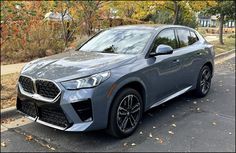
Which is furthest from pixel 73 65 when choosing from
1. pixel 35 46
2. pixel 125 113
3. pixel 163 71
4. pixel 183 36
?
pixel 35 46

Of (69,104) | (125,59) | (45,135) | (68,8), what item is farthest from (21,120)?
(68,8)

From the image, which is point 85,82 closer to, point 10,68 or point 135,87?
point 135,87

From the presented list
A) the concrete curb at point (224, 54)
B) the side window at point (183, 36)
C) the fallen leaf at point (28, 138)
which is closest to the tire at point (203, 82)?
the side window at point (183, 36)

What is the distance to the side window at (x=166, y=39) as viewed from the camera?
17.8ft

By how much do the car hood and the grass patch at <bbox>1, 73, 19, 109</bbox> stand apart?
1.46 metres

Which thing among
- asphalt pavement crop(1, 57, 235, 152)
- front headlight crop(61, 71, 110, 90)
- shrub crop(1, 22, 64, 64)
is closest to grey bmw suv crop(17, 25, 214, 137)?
front headlight crop(61, 71, 110, 90)

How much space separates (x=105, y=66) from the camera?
4.39 meters

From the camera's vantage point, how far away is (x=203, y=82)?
6.91 m

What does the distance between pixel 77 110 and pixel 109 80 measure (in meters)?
0.58

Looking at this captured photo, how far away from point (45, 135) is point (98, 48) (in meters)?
1.73

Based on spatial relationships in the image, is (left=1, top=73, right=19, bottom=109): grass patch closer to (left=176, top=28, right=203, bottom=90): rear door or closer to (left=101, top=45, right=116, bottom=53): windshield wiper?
(left=101, top=45, right=116, bottom=53): windshield wiper

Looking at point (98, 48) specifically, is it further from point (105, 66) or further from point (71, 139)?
point (71, 139)

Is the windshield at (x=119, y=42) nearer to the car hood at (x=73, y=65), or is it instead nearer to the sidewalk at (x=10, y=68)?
the car hood at (x=73, y=65)

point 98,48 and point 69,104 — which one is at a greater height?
point 98,48
